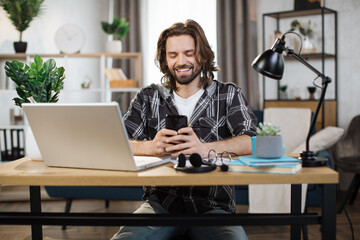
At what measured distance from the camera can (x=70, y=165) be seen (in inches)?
55.8

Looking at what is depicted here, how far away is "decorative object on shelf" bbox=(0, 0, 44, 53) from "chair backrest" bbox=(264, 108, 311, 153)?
2528mm

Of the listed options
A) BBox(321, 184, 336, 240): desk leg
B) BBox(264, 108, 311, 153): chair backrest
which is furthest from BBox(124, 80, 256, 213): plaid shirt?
BBox(264, 108, 311, 153): chair backrest

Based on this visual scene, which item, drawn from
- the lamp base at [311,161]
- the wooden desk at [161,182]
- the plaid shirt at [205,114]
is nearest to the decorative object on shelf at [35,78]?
the wooden desk at [161,182]

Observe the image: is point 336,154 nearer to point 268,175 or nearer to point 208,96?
point 208,96

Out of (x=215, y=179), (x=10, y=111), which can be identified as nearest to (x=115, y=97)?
(x=10, y=111)

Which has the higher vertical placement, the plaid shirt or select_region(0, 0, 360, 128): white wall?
select_region(0, 0, 360, 128): white wall

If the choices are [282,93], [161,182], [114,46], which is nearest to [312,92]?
[282,93]

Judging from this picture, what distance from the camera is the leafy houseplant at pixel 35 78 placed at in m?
1.68

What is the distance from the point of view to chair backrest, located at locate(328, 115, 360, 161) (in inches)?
159

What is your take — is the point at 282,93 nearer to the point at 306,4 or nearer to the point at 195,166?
the point at 306,4

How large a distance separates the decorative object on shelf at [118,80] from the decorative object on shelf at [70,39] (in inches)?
15.1

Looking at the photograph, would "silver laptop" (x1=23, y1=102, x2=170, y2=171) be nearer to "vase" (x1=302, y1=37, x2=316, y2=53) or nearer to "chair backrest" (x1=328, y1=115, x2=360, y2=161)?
"chair backrest" (x1=328, y1=115, x2=360, y2=161)

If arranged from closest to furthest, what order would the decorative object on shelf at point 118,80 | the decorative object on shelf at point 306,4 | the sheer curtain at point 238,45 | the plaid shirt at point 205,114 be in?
the plaid shirt at point 205,114, the decorative object on shelf at point 306,4, the decorative object on shelf at point 118,80, the sheer curtain at point 238,45

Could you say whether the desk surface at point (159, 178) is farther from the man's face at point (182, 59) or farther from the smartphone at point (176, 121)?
the man's face at point (182, 59)
